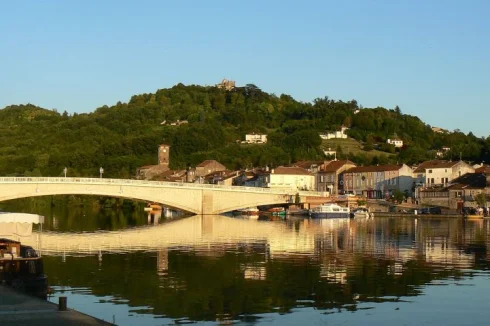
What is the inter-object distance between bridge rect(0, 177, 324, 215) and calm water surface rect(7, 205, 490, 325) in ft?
60.5

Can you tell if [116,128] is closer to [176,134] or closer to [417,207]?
[176,134]

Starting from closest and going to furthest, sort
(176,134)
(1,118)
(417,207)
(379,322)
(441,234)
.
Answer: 1. (379,322)
2. (441,234)
3. (417,207)
4. (176,134)
5. (1,118)

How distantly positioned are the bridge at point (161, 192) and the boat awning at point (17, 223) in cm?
3799

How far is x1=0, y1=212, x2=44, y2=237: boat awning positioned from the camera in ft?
88.1

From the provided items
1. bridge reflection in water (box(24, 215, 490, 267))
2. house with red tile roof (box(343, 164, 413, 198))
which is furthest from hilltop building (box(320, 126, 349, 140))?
bridge reflection in water (box(24, 215, 490, 267))

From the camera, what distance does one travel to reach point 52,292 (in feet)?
76.7

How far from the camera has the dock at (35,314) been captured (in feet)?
53.0

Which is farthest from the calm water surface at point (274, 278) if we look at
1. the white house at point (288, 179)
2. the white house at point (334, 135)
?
the white house at point (334, 135)

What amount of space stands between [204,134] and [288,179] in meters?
45.5

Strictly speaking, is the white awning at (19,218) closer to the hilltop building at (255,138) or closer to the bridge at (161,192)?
the bridge at (161,192)

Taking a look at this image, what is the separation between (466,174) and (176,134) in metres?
65.4

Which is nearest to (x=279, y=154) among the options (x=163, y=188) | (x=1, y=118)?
(x=163, y=188)

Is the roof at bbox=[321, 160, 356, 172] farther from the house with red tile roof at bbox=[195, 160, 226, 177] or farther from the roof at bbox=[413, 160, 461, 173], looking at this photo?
the house with red tile roof at bbox=[195, 160, 226, 177]

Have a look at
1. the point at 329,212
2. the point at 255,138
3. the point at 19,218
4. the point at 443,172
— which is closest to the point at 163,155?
the point at 255,138
